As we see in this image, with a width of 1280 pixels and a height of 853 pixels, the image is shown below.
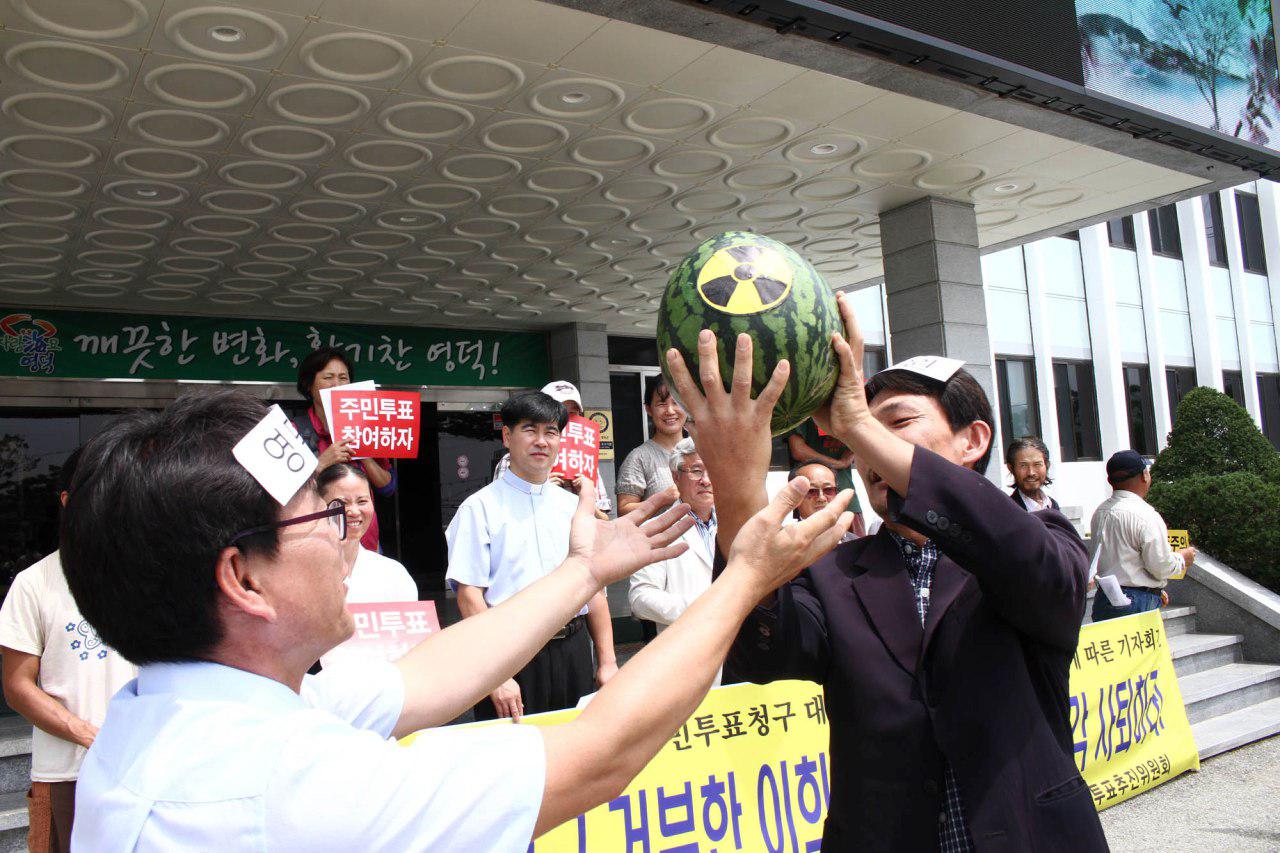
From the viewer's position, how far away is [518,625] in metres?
1.95

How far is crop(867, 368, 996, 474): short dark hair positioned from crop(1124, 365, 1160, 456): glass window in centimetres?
2024

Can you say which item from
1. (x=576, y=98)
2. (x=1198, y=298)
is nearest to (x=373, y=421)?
(x=576, y=98)

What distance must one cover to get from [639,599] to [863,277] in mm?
9510

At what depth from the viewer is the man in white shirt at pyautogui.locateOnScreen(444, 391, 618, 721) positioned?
15.3 feet

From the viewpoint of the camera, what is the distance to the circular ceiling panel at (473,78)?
6.29 metres

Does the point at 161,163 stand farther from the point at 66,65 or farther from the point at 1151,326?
the point at 1151,326

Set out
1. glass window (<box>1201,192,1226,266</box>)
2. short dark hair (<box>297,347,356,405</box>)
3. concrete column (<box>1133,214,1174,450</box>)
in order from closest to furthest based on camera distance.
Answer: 1. short dark hair (<box>297,347,356,405</box>)
2. concrete column (<box>1133,214,1174,450</box>)
3. glass window (<box>1201,192,1226,266</box>)

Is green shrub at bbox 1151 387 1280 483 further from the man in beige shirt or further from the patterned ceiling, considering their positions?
the man in beige shirt

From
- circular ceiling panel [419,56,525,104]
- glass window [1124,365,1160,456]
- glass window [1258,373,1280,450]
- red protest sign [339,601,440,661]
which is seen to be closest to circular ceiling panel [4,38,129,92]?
circular ceiling panel [419,56,525,104]

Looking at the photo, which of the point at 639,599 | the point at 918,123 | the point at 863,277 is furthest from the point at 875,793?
the point at 863,277

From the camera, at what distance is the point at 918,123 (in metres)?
7.65

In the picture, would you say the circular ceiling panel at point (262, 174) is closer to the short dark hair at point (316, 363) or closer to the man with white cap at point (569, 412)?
the short dark hair at point (316, 363)

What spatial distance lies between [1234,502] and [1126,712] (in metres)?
6.14

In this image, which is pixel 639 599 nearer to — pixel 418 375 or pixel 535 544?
pixel 535 544
